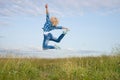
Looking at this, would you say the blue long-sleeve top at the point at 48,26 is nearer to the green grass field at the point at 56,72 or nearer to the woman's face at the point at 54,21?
the woman's face at the point at 54,21

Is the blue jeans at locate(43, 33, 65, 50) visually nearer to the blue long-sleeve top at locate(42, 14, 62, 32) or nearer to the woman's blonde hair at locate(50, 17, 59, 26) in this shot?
the blue long-sleeve top at locate(42, 14, 62, 32)

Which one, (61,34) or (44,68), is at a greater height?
(61,34)

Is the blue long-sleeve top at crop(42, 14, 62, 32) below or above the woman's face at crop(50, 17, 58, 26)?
below

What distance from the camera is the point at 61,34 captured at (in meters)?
10.6

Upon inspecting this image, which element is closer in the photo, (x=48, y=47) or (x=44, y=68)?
(x=48, y=47)

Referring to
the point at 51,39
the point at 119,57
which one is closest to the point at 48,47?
the point at 51,39

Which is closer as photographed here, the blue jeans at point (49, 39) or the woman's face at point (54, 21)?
the blue jeans at point (49, 39)

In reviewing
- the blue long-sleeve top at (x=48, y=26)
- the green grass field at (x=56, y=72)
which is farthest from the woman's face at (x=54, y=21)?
the green grass field at (x=56, y=72)

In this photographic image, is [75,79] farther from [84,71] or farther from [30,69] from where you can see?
[30,69]

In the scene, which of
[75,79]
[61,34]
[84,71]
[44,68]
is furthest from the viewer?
[44,68]

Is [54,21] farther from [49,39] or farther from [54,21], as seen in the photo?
[49,39]

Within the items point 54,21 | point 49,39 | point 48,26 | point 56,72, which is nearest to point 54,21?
point 54,21

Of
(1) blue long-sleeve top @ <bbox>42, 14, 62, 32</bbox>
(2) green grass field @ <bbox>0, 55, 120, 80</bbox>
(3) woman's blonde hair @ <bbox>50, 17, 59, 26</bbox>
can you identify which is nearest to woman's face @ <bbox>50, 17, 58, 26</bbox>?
(3) woman's blonde hair @ <bbox>50, 17, 59, 26</bbox>

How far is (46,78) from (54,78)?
23 centimetres
